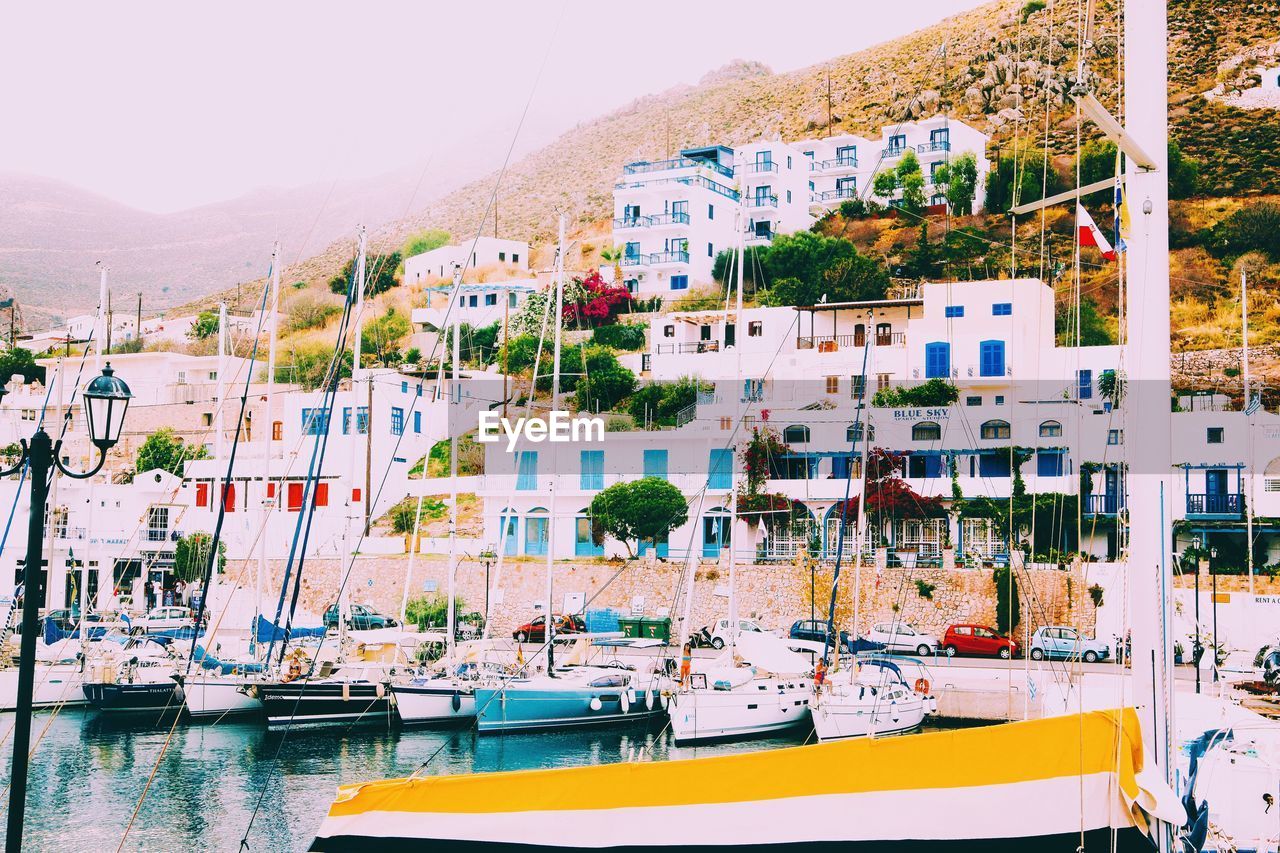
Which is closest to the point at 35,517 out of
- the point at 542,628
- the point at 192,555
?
the point at 542,628

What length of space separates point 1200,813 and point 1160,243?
148 inches

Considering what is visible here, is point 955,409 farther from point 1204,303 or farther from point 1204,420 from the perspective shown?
point 1204,303

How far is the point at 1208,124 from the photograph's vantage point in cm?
7588

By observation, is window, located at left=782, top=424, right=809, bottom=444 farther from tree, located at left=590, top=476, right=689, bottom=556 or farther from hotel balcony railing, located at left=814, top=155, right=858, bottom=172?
hotel balcony railing, located at left=814, top=155, right=858, bottom=172

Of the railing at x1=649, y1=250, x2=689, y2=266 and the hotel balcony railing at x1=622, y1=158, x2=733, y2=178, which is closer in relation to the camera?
the railing at x1=649, y1=250, x2=689, y2=266

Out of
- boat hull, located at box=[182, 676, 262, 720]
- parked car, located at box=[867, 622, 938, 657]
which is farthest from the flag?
boat hull, located at box=[182, 676, 262, 720]

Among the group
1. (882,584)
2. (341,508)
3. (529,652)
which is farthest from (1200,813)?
(341,508)

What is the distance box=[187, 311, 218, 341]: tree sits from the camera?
81.4 m

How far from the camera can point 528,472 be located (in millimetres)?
42719

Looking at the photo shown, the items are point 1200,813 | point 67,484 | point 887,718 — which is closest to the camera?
point 1200,813

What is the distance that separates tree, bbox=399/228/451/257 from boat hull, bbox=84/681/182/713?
6740 centimetres

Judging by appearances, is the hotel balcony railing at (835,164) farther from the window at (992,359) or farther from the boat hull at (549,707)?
the boat hull at (549,707)

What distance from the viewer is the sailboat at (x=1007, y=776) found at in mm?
6043

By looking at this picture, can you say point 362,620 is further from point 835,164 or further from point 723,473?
point 835,164
